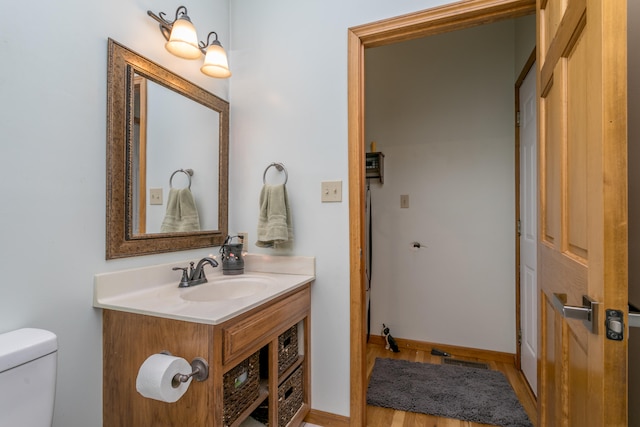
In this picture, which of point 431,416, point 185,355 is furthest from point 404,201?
point 185,355

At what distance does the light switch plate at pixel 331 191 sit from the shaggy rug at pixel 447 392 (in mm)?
1225

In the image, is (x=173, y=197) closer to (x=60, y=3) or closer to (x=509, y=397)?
(x=60, y=3)

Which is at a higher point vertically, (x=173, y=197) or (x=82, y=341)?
(x=173, y=197)

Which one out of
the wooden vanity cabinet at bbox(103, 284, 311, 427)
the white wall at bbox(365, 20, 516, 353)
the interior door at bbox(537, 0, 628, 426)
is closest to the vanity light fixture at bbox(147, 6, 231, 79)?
the wooden vanity cabinet at bbox(103, 284, 311, 427)

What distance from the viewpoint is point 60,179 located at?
1001 mm

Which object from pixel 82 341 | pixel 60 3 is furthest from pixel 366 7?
pixel 82 341

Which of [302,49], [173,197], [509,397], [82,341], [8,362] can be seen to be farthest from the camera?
[509,397]

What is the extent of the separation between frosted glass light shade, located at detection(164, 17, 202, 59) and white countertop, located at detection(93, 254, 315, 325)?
95cm

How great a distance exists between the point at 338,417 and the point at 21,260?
1463mm

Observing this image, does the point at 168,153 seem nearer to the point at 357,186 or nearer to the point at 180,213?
the point at 180,213

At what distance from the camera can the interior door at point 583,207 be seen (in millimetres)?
547

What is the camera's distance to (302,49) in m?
1.62

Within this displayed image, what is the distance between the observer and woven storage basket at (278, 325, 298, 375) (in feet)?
4.36

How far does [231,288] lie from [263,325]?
395mm
